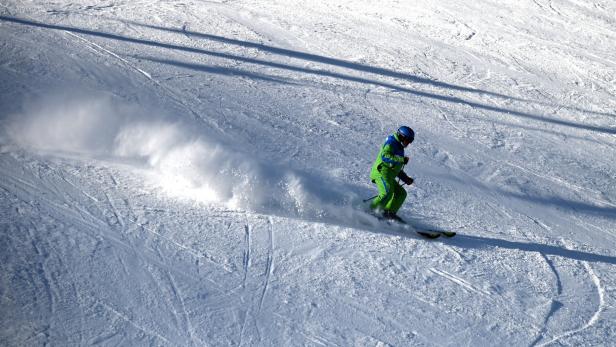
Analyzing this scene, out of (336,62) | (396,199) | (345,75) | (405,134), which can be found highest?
(405,134)

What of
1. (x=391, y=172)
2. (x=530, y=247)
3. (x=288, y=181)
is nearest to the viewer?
(x=391, y=172)

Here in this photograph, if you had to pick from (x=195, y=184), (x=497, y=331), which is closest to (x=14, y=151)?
(x=195, y=184)

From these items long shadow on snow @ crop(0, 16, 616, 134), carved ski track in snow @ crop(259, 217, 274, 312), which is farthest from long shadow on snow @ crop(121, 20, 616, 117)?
carved ski track in snow @ crop(259, 217, 274, 312)

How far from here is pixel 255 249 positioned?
7234 millimetres

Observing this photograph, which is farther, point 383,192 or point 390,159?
point 383,192

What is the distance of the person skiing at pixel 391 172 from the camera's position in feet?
25.4

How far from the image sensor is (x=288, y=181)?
8.87 m

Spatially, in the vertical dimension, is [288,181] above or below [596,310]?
above

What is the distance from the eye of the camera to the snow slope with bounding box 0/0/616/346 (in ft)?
20.3

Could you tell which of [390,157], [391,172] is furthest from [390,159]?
[391,172]

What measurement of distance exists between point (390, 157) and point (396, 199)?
Result: 0.68 m

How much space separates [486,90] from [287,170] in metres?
7.21

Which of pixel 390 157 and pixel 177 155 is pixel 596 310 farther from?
pixel 177 155

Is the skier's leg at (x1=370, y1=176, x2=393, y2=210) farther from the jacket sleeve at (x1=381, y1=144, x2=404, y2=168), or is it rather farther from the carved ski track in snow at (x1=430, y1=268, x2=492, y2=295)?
the carved ski track in snow at (x1=430, y1=268, x2=492, y2=295)
